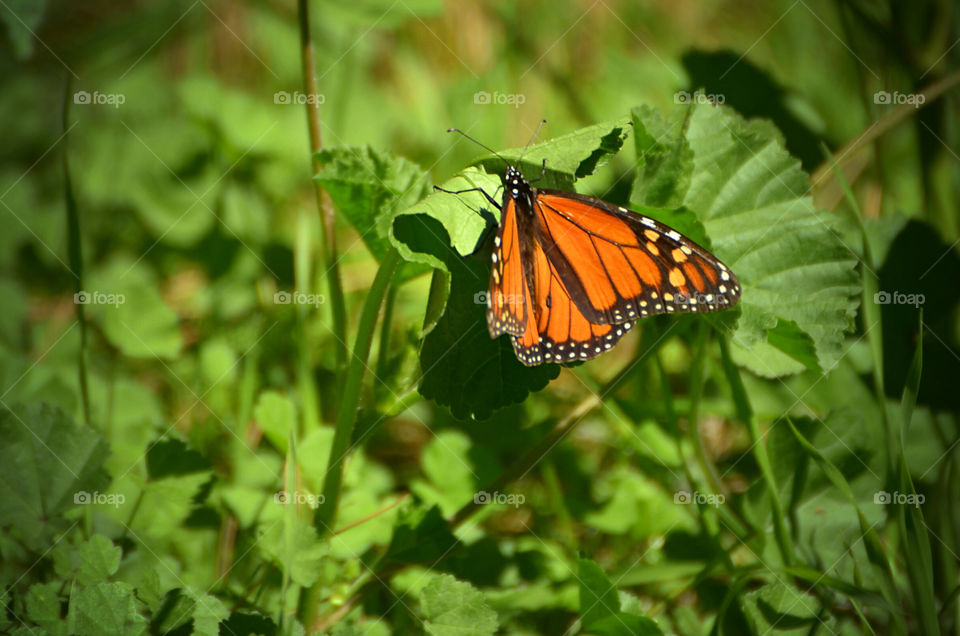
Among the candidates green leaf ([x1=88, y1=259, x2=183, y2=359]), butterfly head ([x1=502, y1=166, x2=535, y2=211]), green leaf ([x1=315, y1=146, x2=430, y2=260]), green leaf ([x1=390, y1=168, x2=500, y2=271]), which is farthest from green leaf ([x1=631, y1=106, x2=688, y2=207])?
green leaf ([x1=88, y1=259, x2=183, y2=359])

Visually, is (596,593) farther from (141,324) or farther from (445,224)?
(141,324)

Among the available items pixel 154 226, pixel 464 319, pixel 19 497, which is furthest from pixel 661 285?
pixel 154 226

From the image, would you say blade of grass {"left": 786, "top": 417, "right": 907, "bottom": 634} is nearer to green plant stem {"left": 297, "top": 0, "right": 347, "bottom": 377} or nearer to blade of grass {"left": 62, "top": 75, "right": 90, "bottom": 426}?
green plant stem {"left": 297, "top": 0, "right": 347, "bottom": 377}

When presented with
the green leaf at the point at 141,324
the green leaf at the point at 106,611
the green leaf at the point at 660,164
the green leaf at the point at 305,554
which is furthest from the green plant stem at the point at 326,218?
the green leaf at the point at 141,324

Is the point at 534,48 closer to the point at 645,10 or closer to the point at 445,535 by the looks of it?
the point at 645,10

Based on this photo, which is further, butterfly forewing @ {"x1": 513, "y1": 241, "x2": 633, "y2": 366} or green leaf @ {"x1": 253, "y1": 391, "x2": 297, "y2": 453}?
green leaf @ {"x1": 253, "y1": 391, "x2": 297, "y2": 453}

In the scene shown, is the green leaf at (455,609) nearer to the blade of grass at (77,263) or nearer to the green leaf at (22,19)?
the blade of grass at (77,263)

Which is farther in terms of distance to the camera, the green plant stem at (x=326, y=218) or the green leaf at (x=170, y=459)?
the green leaf at (x=170, y=459)
